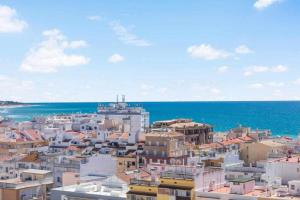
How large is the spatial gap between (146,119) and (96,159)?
6220 centimetres

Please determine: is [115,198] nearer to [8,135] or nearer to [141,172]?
[141,172]

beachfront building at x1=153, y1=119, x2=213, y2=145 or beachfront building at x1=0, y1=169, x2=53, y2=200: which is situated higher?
beachfront building at x1=153, y1=119, x2=213, y2=145

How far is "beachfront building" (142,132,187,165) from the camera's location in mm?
67625

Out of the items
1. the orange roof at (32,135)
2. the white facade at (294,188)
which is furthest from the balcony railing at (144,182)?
the orange roof at (32,135)

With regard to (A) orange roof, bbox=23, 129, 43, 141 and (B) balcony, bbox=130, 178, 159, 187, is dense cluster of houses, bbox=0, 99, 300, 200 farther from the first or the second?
(A) orange roof, bbox=23, 129, 43, 141

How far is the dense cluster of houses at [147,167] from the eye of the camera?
4362 cm

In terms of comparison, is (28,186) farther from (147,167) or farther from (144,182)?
(144,182)

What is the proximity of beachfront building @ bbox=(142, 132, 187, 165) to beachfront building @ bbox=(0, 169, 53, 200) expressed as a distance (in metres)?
14.7

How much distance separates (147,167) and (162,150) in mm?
10683

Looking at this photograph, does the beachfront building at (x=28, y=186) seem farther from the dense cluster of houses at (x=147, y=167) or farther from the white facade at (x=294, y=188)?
the white facade at (x=294, y=188)

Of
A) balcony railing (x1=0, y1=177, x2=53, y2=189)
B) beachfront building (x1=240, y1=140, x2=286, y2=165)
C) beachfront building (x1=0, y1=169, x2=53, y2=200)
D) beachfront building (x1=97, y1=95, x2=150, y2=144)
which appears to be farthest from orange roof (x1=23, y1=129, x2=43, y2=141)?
balcony railing (x1=0, y1=177, x2=53, y2=189)

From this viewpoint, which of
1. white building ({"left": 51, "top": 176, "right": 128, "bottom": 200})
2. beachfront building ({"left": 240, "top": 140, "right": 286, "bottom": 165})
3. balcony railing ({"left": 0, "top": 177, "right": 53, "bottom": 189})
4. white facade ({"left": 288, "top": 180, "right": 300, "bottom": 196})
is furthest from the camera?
beachfront building ({"left": 240, "top": 140, "right": 286, "bottom": 165})

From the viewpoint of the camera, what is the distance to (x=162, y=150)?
6838 cm

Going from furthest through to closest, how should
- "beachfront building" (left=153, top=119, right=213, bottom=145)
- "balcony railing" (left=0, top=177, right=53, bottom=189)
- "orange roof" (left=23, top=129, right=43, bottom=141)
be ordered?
1. "beachfront building" (left=153, top=119, right=213, bottom=145)
2. "orange roof" (left=23, top=129, right=43, bottom=141)
3. "balcony railing" (left=0, top=177, right=53, bottom=189)
